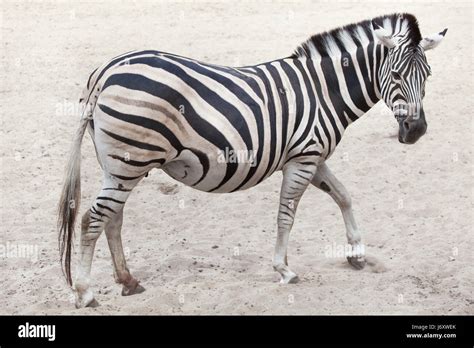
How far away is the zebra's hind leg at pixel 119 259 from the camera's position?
7012mm

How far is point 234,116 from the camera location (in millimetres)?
6750

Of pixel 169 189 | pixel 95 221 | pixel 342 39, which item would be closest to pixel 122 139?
pixel 95 221

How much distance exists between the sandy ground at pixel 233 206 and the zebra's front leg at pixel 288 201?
7.4 inches

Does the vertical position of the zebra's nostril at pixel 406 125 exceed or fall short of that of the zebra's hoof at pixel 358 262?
it exceeds it

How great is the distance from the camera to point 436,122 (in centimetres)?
1203

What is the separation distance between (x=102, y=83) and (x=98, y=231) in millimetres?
1334

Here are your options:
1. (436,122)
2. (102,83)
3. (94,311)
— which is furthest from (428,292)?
(436,122)

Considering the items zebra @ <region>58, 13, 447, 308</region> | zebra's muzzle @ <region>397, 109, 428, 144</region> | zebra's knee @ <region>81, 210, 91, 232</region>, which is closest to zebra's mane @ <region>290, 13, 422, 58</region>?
zebra @ <region>58, 13, 447, 308</region>

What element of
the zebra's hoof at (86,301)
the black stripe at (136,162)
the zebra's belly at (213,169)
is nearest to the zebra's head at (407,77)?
the zebra's belly at (213,169)

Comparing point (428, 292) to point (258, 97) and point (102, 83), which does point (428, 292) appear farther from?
point (102, 83)

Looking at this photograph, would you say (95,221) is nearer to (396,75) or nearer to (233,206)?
Result: (396,75)

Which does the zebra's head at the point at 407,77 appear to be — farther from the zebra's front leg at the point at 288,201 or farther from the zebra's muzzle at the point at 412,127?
the zebra's front leg at the point at 288,201

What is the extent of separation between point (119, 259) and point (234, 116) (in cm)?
182
